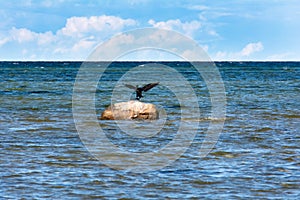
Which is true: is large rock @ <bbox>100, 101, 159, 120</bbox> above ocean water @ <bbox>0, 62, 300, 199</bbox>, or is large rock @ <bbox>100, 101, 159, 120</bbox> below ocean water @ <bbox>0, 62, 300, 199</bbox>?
above

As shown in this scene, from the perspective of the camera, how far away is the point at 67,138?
1962 centimetres

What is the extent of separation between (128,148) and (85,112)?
11953 mm

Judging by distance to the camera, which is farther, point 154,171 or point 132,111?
point 132,111

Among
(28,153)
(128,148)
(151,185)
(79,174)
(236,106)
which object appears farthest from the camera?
(236,106)

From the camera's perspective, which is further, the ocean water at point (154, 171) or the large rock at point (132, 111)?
the large rock at point (132, 111)

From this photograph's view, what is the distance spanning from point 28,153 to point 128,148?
3.04 m

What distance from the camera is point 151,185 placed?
12.9 m

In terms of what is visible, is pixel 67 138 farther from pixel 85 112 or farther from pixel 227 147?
pixel 85 112

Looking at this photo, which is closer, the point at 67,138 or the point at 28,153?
the point at 28,153

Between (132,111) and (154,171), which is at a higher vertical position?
(132,111)

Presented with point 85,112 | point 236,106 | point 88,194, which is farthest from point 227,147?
point 236,106

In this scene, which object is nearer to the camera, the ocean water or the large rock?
the ocean water

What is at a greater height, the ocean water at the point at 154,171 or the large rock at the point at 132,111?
the large rock at the point at 132,111

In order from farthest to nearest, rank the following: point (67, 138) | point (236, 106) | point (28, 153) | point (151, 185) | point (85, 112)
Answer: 1. point (236, 106)
2. point (85, 112)
3. point (67, 138)
4. point (28, 153)
5. point (151, 185)
